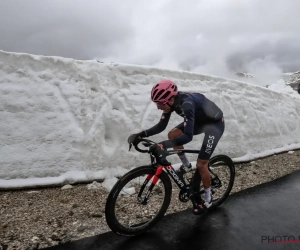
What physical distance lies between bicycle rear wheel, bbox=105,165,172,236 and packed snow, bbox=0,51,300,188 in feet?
3.97

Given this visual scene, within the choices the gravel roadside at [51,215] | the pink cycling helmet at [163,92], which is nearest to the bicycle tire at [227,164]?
the gravel roadside at [51,215]

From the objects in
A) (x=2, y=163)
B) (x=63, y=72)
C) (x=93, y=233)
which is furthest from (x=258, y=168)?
(x=2, y=163)

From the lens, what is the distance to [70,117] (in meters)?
5.68

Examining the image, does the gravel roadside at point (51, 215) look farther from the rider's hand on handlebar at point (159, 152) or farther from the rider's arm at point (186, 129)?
the rider's arm at point (186, 129)

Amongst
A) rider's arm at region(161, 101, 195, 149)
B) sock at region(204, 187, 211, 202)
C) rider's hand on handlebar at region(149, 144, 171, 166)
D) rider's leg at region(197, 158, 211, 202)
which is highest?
rider's arm at region(161, 101, 195, 149)

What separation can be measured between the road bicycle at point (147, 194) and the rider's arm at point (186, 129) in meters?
0.25

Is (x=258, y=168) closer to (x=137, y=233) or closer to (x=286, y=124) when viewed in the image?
(x=286, y=124)

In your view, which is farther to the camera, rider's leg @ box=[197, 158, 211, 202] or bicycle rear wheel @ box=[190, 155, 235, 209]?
bicycle rear wheel @ box=[190, 155, 235, 209]

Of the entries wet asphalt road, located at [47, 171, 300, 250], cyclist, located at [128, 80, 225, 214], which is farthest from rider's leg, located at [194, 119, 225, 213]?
wet asphalt road, located at [47, 171, 300, 250]

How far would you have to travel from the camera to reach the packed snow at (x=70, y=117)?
5.14m

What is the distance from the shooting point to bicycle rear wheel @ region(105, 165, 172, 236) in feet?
11.9

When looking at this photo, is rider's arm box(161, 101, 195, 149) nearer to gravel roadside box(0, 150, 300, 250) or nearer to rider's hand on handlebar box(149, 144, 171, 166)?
rider's hand on handlebar box(149, 144, 171, 166)

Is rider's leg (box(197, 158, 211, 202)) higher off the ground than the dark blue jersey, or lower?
lower

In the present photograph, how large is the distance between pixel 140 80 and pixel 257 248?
4.78m
